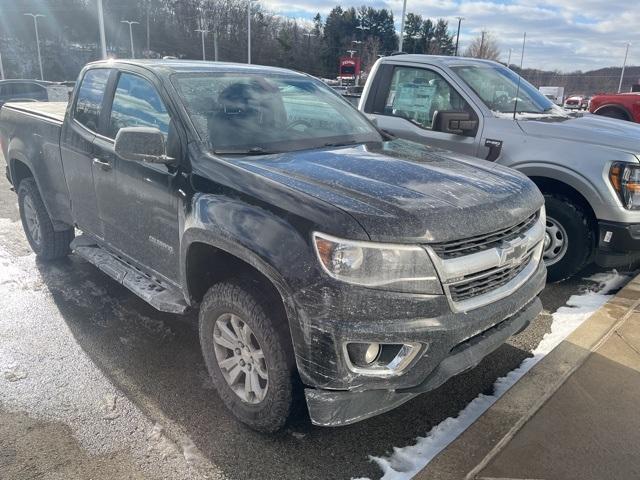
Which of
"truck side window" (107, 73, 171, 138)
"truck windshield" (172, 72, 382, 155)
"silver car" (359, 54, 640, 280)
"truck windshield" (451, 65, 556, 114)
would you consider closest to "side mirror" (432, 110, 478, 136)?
"silver car" (359, 54, 640, 280)

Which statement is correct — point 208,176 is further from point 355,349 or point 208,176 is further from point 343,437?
point 343,437

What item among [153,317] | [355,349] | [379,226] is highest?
[379,226]

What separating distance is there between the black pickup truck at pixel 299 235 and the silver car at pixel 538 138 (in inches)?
58.7

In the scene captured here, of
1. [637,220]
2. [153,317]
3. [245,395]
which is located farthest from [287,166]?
[637,220]

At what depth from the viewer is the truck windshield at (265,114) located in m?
3.18

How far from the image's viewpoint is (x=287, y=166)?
282cm

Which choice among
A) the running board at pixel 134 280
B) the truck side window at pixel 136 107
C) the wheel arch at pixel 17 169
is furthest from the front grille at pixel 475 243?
the wheel arch at pixel 17 169

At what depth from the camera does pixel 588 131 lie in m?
4.59

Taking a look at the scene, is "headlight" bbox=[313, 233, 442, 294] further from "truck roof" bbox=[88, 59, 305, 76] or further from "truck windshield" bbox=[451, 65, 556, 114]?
"truck windshield" bbox=[451, 65, 556, 114]

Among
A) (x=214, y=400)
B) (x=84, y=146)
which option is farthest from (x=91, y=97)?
(x=214, y=400)

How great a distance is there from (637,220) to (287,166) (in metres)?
3.14

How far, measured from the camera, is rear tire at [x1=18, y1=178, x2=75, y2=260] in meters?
5.08

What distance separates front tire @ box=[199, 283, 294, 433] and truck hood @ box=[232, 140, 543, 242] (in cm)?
64

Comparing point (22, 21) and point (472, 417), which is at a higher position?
point (22, 21)
